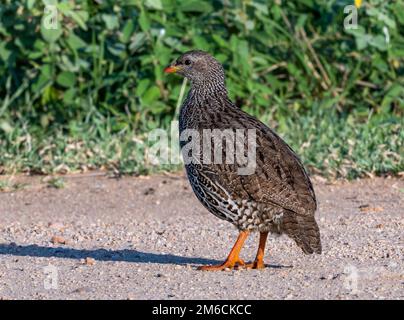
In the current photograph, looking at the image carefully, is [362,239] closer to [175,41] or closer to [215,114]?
[215,114]

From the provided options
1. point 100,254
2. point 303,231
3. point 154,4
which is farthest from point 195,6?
point 303,231

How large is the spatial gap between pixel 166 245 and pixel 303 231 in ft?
4.34

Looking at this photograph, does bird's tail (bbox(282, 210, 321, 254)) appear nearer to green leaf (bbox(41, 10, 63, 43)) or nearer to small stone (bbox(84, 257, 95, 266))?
small stone (bbox(84, 257, 95, 266))

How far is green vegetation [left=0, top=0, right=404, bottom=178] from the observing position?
398 inches

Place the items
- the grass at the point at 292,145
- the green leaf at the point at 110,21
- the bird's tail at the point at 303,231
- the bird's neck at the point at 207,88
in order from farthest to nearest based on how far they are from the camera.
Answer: the green leaf at the point at 110,21
the grass at the point at 292,145
the bird's neck at the point at 207,88
the bird's tail at the point at 303,231

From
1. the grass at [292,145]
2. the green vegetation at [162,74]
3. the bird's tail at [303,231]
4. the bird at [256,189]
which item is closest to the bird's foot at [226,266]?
the bird at [256,189]

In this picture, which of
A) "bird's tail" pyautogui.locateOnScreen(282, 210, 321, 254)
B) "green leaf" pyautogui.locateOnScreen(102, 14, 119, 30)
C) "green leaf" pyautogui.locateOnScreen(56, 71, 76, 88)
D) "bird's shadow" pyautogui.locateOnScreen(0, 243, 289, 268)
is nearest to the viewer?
"bird's tail" pyautogui.locateOnScreen(282, 210, 321, 254)

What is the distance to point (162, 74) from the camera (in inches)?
408

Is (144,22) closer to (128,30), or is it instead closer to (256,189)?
(128,30)

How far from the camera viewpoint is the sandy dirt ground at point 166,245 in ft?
20.2

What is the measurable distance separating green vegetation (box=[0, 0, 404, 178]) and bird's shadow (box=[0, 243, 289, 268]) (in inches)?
90.2

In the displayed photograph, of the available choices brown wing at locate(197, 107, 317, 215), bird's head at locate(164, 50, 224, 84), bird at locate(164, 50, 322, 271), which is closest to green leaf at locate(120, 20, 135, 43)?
bird's head at locate(164, 50, 224, 84)

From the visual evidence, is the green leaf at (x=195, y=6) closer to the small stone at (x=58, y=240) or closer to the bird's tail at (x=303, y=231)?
the small stone at (x=58, y=240)

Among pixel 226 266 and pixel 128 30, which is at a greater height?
pixel 128 30
